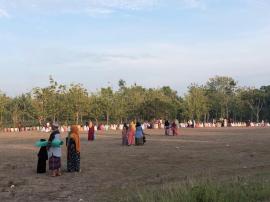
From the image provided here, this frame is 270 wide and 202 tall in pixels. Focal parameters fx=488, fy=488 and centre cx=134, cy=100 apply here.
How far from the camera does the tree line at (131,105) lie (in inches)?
2950

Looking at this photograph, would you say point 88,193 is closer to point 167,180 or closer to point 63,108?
point 167,180

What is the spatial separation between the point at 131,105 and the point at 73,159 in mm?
68841

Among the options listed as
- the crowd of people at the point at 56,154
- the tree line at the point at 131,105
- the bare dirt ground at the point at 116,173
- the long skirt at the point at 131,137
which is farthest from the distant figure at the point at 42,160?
the tree line at the point at 131,105

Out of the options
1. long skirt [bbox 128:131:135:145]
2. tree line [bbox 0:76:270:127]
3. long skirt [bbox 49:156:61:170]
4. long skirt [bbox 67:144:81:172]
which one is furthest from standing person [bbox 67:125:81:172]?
tree line [bbox 0:76:270:127]

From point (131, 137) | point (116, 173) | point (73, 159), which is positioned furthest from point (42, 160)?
point (131, 137)

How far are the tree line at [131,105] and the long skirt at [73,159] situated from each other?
2233 inches

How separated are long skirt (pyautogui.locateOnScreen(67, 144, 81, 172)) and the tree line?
56.7 metres

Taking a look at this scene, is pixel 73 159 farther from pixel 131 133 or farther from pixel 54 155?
pixel 131 133

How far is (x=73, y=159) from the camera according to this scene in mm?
15180

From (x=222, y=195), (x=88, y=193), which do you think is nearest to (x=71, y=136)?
(x=88, y=193)

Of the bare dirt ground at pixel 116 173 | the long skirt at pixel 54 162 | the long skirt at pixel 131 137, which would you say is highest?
the long skirt at pixel 131 137

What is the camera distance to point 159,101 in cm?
8244

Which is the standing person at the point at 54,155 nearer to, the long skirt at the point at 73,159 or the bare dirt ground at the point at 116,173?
the bare dirt ground at the point at 116,173

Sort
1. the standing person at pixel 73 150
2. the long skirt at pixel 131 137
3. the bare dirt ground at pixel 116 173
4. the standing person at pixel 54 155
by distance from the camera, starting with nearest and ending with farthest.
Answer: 1. the bare dirt ground at pixel 116 173
2. the standing person at pixel 54 155
3. the standing person at pixel 73 150
4. the long skirt at pixel 131 137
